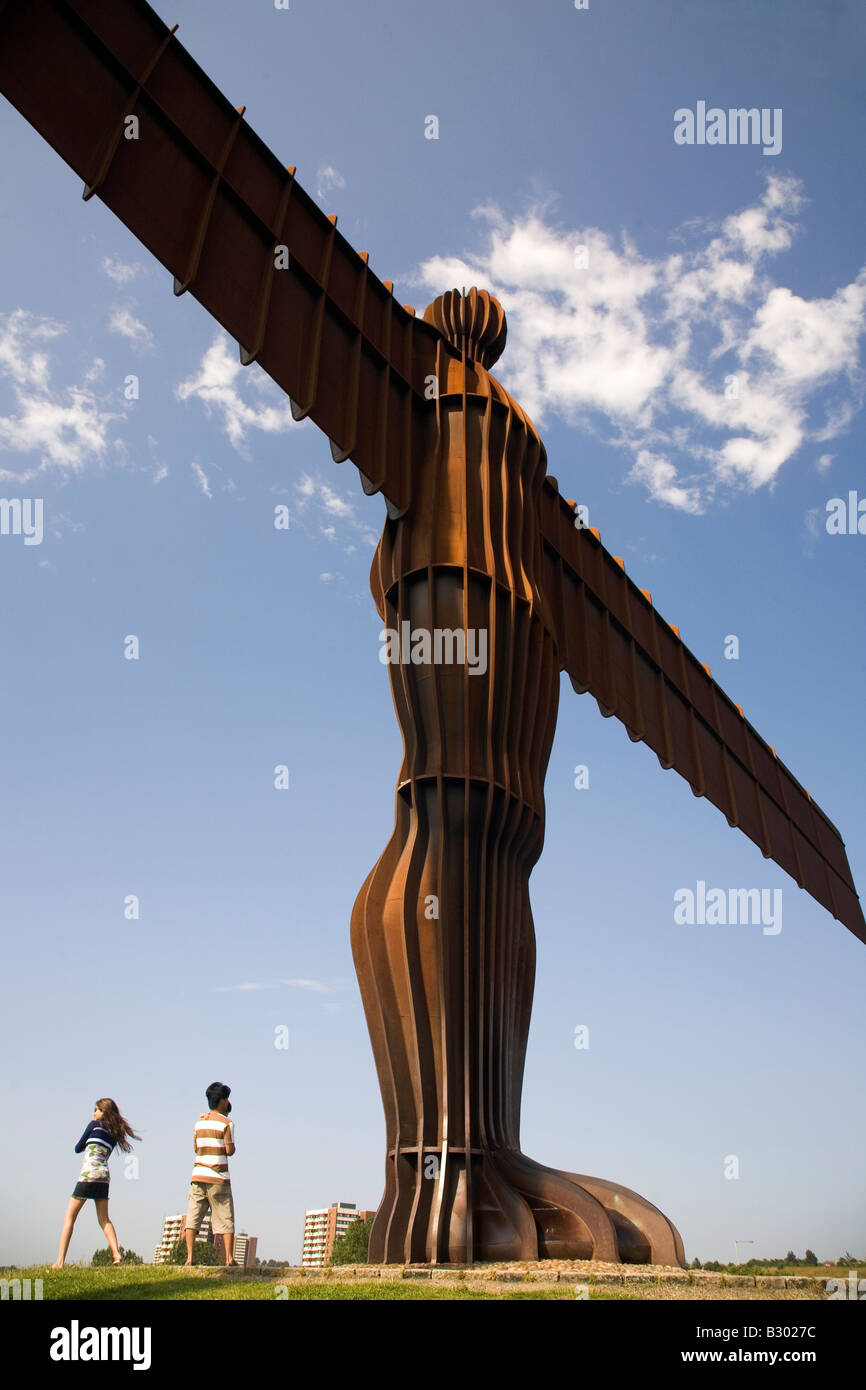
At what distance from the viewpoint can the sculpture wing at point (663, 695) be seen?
1708 centimetres

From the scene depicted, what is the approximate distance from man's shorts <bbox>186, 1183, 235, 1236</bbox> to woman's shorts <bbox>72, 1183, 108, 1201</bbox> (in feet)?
2.37

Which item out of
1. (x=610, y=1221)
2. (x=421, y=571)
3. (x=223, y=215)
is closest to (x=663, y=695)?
(x=421, y=571)

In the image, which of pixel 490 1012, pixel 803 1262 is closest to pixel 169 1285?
pixel 490 1012

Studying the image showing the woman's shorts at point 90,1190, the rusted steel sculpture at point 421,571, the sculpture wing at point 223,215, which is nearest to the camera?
the woman's shorts at point 90,1190

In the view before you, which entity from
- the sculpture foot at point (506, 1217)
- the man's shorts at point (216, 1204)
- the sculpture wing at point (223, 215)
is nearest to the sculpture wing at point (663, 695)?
the sculpture wing at point (223, 215)

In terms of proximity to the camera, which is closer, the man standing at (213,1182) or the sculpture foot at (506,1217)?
the man standing at (213,1182)

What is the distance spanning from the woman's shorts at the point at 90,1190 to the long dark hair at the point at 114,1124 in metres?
0.34

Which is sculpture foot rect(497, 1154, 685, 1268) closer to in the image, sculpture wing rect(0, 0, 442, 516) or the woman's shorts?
the woman's shorts

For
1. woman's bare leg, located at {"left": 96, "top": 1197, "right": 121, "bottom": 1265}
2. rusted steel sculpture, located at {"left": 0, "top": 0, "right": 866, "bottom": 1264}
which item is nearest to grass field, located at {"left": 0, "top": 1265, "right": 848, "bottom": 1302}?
woman's bare leg, located at {"left": 96, "top": 1197, "right": 121, "bottom": 1265}

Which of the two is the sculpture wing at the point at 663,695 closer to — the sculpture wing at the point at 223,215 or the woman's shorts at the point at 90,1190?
the sculpture wing at the point at 223,215

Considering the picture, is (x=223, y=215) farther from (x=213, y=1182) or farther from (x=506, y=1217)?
(x=506, y=1217)

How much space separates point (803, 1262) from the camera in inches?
811
